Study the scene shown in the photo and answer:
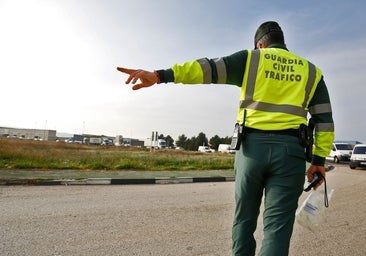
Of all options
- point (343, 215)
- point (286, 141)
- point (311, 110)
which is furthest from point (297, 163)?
point (343, 215)

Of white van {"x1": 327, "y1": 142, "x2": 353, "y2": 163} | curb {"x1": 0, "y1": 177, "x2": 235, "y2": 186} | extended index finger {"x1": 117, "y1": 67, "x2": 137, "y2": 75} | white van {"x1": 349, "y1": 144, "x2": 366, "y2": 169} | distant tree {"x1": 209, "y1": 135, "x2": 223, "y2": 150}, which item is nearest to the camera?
extended index finger {"x1": 117, "y1": 67, "x2": 137, "y2": 75}

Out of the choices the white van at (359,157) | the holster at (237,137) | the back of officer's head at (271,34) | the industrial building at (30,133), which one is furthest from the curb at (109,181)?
the industrial building at (30,133)

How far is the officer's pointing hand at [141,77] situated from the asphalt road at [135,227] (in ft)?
6.77

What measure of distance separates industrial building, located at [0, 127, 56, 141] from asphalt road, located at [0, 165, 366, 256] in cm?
12691

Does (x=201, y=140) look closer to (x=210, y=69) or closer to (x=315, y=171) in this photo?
(x=315, y=171)

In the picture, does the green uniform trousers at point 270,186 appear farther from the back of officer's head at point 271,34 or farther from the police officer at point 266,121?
the back of officer's head at point 271,34

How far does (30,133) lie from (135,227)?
142668 mm

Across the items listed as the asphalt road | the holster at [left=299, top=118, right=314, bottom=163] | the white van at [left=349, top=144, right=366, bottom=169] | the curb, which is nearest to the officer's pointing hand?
the holster at [left=299, top=118, right=314, bottom=163]

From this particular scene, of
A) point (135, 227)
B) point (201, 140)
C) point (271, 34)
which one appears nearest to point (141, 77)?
point (271, 34)

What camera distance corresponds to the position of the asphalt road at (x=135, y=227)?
400cm

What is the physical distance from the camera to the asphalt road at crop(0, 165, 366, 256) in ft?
13.1

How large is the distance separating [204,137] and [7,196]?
125m

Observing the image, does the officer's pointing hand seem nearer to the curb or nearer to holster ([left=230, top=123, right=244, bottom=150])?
holster ([left=230, top=123, right=244, bottom=150])

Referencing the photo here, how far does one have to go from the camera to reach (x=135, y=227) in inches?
196
